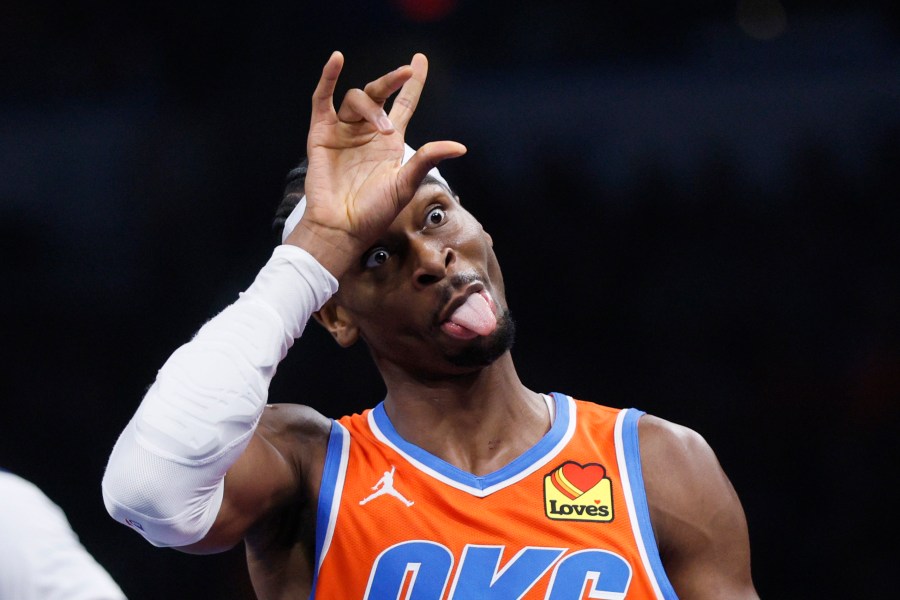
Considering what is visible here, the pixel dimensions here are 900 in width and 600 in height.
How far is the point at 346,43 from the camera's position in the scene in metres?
4.73

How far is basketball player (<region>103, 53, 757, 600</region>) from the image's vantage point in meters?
1.91

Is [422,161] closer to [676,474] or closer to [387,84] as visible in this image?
[387,84]

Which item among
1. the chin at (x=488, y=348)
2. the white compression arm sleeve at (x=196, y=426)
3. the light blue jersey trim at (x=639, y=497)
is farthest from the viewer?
the chin at (x=488, y=348)

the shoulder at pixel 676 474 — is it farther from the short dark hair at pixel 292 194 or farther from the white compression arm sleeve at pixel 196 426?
the white compression arm sleeve at pixel 196 426

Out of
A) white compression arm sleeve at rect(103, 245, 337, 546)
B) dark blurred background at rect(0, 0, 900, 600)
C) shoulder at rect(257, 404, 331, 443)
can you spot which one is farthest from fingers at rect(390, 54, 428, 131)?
dark blurred background at rect(0, 0, 900, 600)

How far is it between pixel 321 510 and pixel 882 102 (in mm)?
3660

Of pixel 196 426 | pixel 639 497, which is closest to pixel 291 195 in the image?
pixel 196 426

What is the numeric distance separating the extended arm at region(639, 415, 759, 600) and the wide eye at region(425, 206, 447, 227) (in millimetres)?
599

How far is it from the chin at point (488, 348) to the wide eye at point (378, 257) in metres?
0.22

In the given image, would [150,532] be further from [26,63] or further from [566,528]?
[26,63]

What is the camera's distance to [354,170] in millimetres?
1986

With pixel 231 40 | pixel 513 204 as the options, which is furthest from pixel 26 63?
pixel 513 204

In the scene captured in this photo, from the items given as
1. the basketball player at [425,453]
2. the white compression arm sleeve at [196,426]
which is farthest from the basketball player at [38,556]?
the basketball player at [425,453]

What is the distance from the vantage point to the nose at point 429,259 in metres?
2.07
